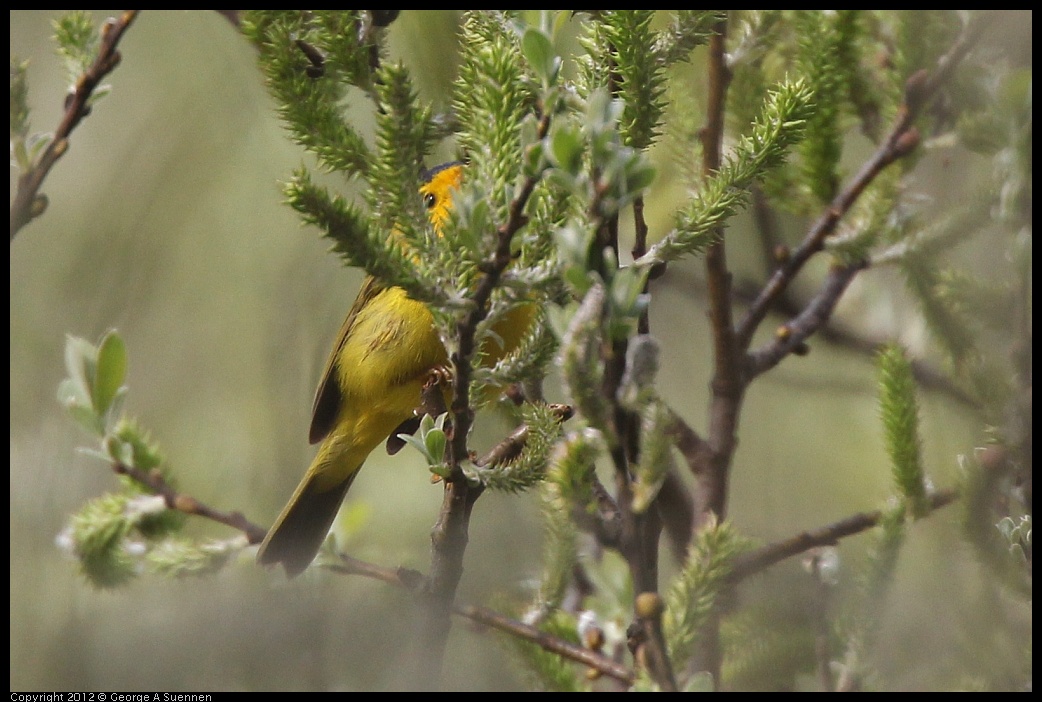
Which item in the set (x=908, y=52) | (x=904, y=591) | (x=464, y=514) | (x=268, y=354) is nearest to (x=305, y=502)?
(x=268, y=354)

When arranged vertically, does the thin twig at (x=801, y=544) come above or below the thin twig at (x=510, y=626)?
above

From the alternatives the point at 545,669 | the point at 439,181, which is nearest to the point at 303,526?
the point at 439,181

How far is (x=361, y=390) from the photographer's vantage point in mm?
3404

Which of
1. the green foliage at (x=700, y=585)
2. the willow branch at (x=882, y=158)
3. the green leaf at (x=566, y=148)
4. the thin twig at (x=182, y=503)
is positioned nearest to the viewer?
the green leaf at (x=566, y=148)

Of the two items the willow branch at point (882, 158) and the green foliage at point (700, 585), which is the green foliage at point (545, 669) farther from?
the willow branch at point (882, 158)

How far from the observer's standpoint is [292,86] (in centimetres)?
160

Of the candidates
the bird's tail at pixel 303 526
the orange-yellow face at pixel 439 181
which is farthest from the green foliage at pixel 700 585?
the orange-yellow face at pixel 439 181

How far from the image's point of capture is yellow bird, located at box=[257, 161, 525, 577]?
10.1 feet

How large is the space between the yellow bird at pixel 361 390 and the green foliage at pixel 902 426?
109 centimetres

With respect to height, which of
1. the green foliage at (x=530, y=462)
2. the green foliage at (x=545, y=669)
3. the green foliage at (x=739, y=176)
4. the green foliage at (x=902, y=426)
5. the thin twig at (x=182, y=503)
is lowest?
the green foliage at (x=545, y=669)

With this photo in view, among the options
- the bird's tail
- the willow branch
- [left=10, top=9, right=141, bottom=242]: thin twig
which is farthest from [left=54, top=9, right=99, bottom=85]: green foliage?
the willow branch

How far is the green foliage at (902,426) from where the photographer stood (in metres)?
1.97

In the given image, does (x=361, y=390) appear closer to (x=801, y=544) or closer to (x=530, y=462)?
(x=801, y=544)

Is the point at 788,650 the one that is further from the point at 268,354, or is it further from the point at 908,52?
the point at 268,354
